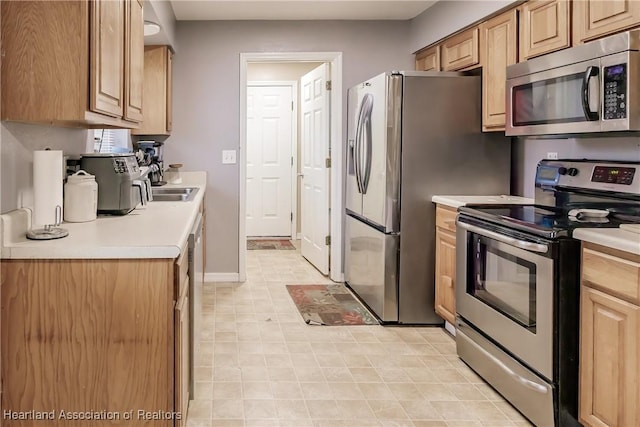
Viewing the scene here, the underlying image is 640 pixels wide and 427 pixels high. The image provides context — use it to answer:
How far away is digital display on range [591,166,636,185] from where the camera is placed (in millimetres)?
2465

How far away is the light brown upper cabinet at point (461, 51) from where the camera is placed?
3584 mm

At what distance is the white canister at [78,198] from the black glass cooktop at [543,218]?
1.77 meters

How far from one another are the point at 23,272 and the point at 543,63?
238 cm

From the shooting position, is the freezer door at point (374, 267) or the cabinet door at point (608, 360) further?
the freezer door at point (374, 267)

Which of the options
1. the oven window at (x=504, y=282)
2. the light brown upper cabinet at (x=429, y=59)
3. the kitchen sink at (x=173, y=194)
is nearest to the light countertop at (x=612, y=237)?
the oven window at (x=504, y=282)

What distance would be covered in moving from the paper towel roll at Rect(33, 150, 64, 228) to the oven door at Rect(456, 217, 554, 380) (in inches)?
71.0

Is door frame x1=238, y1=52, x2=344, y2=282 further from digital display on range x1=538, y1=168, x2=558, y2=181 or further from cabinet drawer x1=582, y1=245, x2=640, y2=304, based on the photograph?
cabinet drawer x1=582, y1=245, x2=640, y2=304

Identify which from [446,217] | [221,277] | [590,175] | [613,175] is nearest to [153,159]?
[221,277]

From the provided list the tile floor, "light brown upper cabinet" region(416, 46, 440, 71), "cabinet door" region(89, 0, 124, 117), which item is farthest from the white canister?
"light brown upper cabinet" region(416, 46, 440, 71)

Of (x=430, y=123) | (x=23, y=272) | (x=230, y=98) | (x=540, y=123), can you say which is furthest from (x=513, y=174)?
(x=23, y=272)

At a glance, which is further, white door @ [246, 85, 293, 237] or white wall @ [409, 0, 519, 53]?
white door @ [246, 85, 293, 237]

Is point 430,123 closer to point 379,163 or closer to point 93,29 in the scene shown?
point 379,163

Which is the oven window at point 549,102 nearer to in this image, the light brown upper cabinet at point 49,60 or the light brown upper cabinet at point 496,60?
the light brown upper cabinet at point 496,60

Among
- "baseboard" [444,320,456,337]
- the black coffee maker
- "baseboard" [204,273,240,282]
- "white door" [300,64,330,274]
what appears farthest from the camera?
"white door" [300,64,330,274]
